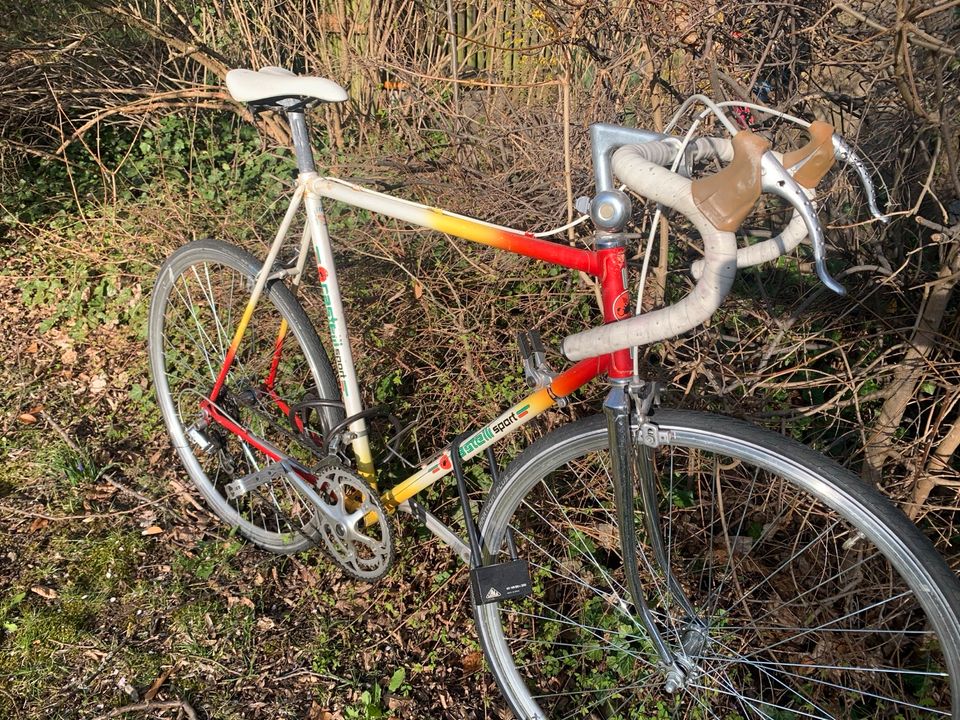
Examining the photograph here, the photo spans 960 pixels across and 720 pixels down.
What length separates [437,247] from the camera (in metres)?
3.54

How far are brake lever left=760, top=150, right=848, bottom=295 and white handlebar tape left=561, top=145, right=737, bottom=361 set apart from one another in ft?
0.34

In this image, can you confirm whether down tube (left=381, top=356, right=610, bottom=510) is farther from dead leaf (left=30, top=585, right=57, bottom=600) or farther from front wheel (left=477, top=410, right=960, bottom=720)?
dead leaf (left=30, top=585, right=57, bottom=600)

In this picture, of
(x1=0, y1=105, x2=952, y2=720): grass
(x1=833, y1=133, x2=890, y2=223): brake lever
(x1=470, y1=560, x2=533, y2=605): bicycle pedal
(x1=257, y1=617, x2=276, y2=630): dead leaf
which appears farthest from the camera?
(x1=257, y1=617, x2=276, y2=630): dead leaf

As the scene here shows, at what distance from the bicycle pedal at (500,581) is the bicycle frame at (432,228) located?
1.04ft

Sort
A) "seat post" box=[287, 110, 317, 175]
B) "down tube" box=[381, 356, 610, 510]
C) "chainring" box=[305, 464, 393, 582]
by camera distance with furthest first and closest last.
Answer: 1. "chainring" box=[305, 464, 393, 582]
2. "seat post" box=[287, 110, 317, 175]
3. "down tube" box=[381, 356, 610, 510]

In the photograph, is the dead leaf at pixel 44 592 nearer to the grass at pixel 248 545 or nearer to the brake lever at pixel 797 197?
the grass at pixel 248 545

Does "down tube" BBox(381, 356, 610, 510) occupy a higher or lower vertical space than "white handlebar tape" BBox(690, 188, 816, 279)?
lower

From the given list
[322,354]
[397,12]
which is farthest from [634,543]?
[397,12]

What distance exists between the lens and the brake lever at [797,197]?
1.08 meters

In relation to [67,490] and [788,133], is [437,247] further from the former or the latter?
[67,490]

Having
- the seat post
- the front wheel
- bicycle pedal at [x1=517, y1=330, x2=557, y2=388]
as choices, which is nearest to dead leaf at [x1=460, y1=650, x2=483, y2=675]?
the front wheel

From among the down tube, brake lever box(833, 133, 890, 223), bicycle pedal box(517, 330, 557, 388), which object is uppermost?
brake lever box(833, 133, 890, 223)

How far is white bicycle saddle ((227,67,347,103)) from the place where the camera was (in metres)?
2.13

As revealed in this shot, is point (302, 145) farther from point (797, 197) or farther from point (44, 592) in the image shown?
point (44, 592)
